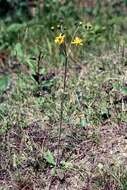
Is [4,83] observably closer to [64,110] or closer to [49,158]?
[64,110]

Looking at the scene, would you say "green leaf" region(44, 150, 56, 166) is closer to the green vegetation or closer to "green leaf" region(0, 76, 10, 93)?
the green vegetation

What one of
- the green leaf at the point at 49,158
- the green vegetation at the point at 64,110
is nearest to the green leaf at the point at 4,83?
the green vegetation at the point at 64,110

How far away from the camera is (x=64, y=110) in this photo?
134 inches

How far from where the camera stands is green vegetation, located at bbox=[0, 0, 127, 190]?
2.89 meters

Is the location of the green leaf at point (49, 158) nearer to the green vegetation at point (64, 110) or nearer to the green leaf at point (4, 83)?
the green vegetation at point (64, 110)

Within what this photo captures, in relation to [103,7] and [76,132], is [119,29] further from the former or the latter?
[76,132]

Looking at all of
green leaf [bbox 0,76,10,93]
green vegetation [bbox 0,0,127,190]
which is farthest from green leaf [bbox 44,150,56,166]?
green leaf [bbox 0,76,10,93]

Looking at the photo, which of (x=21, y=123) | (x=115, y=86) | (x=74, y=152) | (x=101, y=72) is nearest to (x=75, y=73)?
(x=101, y=72)

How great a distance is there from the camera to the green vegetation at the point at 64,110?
289 cm

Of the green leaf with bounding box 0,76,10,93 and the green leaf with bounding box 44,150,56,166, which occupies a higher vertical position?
the green leaf with bounding box 0,76,10,93

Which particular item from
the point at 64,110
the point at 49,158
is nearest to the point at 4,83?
the point at 64,110

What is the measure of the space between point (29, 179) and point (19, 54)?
183 centimetres

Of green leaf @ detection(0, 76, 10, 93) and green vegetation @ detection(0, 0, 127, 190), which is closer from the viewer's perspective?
green vegetation @ detection(0, 0, 127, 190)

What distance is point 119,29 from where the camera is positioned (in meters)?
4.88
